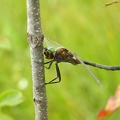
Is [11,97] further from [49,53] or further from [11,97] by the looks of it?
[49,53]

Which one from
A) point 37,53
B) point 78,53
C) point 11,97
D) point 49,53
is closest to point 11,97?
point 11,97

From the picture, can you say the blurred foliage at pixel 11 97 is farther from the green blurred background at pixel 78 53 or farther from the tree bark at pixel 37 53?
the green blurred background at pixel 78 53

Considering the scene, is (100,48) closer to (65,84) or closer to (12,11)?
(65,84)

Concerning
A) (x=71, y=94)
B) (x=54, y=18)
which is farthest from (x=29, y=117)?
(x=54, y=18)

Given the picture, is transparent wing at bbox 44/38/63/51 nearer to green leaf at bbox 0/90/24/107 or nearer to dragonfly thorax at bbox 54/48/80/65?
dragonfly thorax at bbox 54/48/80/65

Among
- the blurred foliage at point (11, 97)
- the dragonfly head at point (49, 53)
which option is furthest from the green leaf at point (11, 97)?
the dragonfly head at point (49, 53)
